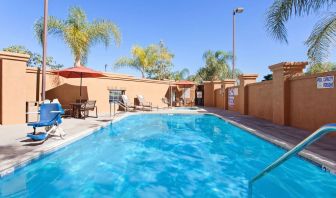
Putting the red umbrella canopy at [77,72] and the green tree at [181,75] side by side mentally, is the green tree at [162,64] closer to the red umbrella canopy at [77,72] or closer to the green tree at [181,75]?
the green tree at [181,75]

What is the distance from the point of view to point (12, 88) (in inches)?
362

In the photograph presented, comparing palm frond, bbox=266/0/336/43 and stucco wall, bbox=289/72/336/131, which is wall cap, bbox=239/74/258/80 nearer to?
stucco wall, bbox=289/72/336/131

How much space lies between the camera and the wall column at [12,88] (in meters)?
8.95

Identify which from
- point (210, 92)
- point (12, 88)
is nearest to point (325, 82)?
point (12, 88)

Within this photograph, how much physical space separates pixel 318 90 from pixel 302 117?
132cm

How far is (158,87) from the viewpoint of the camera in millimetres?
21484

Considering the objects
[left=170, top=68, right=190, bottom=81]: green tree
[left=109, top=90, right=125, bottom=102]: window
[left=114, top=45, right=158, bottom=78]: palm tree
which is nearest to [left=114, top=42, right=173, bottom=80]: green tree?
[left=114, top=45, right=158, bottom=78]: palm tree

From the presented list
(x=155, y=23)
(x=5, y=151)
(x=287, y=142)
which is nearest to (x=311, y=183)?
(x=287, y=142)

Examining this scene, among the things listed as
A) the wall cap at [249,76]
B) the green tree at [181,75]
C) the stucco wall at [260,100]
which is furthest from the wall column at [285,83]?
the green tree at [181,75]

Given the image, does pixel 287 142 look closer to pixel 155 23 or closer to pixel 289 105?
pixel 289 105

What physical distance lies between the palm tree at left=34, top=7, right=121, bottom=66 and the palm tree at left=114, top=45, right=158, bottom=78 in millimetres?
14962

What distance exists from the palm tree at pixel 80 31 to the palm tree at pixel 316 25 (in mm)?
11776

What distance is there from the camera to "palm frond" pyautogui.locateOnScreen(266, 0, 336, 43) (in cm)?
642

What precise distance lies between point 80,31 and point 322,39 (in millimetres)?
13897
